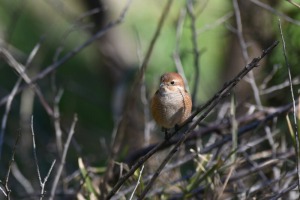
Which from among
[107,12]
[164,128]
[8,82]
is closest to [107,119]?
[8,82]

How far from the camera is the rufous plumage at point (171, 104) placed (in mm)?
3016

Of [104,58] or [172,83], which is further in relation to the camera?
[104,58]

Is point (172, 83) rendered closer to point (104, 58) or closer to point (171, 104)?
point (171, 104)

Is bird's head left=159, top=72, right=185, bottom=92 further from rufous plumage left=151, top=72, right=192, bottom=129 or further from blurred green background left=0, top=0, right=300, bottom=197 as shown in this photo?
blurred green background left=0, top=0, right=300, bottom=197

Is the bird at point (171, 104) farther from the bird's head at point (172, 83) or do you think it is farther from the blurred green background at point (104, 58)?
the blurred green background at point (104, 58)

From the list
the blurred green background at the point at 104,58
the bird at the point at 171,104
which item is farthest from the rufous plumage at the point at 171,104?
the blurred green background at the point at 104,58

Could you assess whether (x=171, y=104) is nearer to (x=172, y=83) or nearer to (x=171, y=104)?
(x=171, y=104)

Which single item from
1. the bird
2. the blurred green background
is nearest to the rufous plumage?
the bird

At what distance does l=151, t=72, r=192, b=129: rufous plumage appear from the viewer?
3.02 metres

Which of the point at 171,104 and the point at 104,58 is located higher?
the point at 104,58

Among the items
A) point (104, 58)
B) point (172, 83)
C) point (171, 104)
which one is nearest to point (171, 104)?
point (171, 104)

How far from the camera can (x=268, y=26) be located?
4859 millimetres

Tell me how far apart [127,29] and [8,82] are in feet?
7.69

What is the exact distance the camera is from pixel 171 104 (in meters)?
3.05
